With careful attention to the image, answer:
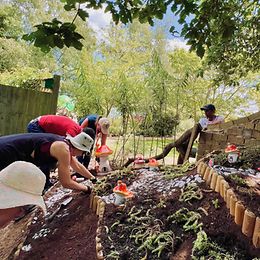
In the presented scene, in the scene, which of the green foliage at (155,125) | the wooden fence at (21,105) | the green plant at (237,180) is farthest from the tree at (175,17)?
the wooden fence at (21,105)

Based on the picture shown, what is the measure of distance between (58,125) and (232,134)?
2577 millimetres

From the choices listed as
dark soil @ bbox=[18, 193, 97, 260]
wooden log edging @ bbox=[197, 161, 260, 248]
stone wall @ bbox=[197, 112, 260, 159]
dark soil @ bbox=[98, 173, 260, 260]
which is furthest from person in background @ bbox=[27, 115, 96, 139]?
stone wall @ bbox=[197, 112, 260, 159]

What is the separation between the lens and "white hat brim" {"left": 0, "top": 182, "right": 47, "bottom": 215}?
157 cm

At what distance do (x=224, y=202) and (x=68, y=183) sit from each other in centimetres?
136

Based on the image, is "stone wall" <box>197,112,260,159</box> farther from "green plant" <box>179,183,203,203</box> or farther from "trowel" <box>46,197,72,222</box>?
"trowel" <box>46,197,72,222</box>

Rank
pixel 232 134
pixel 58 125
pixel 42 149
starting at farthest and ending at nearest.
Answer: pixel 232 134 < pixel 58 125 < pixel 42 149

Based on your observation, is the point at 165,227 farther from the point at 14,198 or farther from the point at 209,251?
the point at 14,198

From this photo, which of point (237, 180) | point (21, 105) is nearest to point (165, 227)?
point (237, 180)

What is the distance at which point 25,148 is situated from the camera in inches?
110

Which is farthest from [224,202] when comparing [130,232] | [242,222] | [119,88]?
[119,88]

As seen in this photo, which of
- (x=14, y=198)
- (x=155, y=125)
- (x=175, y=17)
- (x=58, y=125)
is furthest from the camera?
(x=155, y=125)

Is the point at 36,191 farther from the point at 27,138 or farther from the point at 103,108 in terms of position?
the point at 103,108

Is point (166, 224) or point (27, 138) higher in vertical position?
point (27, 138)

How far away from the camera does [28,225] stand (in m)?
3.17
